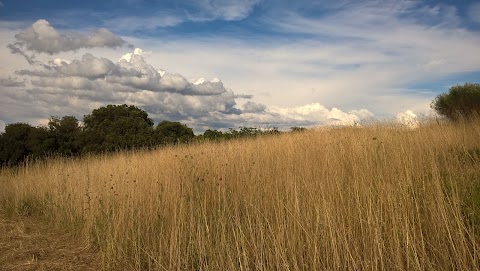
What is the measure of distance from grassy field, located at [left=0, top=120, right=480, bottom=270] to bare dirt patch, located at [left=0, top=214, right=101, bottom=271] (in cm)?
23

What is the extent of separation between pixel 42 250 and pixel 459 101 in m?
17.0

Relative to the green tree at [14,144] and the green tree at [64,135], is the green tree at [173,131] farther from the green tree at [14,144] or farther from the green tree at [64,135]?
the green tree at [14,144]

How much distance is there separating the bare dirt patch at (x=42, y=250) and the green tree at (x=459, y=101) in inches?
591

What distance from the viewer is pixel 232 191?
6164 mm

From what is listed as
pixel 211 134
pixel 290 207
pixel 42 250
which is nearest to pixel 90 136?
pixel 211 134

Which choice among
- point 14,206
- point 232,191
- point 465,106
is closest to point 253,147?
point 232,191

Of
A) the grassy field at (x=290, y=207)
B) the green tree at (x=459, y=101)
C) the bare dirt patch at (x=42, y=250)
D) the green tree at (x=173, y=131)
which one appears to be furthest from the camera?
the green tree at (x=173, y=131)

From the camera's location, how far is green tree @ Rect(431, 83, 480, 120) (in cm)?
1555

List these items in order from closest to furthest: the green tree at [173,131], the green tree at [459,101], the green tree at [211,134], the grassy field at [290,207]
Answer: the grassy field at [290,207]
the green tree at [459,101]
the green tree at [211,134]
the green tree at [173,131]

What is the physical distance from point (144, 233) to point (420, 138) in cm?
675

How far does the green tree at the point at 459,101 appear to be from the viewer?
51.0 ft

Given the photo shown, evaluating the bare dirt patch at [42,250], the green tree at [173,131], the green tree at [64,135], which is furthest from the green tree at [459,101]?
the green tree at [64,135]

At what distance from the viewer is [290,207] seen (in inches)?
164

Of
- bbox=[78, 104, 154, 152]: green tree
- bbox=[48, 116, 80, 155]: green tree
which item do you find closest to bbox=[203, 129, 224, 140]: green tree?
bbox=[78, 104, 154, 152]: green tree
